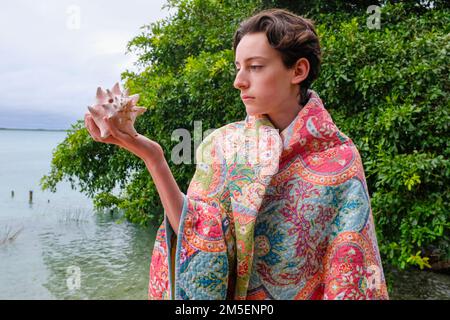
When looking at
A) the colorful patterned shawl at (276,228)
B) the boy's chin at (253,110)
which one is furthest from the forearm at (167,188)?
the boy's chin at (253,110)

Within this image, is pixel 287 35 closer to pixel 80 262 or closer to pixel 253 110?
pixel 253 110

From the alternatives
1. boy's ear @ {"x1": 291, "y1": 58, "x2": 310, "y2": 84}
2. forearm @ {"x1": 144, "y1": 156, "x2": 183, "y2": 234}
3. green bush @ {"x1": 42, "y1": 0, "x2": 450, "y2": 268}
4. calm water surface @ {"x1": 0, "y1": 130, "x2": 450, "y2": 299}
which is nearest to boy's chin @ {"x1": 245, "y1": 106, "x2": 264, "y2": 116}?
boy's ear @ {"x1": 291, "y1": 58, "x2": 310, "y2": 84}

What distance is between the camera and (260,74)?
1.38m

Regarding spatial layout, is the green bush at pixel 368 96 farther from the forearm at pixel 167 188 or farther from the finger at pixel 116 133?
the finger at pixel 116 133

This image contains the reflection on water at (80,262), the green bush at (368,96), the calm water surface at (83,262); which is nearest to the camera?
the green bush at (368,96)

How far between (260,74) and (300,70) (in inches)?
6.4

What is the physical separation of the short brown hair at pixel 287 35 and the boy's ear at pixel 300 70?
0.02 m

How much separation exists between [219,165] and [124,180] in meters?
4.97

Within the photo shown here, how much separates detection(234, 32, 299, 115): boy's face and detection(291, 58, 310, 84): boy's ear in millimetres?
20

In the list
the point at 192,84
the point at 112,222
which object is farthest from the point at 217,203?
the point at 112,222

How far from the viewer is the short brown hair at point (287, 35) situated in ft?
4.56

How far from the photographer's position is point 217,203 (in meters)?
1.34

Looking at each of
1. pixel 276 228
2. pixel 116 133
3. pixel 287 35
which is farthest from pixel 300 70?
pixel 116 133
